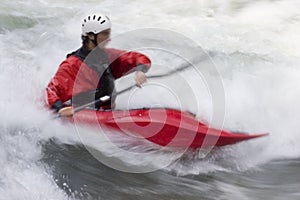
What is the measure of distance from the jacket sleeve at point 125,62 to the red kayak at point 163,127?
1.36ft

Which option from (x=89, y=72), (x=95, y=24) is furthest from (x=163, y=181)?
(x=95, y=24)

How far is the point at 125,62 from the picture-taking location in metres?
4.56

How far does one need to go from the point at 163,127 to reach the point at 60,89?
0.83m

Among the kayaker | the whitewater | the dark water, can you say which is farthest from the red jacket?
the dark water

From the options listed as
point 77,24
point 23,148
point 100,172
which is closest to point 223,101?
point 100,172

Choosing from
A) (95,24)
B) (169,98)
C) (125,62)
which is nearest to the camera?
(95,24)

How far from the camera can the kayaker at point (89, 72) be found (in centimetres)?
415

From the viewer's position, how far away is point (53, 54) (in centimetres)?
647

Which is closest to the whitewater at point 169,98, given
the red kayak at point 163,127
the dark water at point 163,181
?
the dark water at point 163,181

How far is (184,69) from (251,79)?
2.53 feet

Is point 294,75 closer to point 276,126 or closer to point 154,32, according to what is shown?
point 276,126

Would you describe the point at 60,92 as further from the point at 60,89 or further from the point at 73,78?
the point at 73,78

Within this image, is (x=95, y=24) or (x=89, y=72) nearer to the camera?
(x=95, y=24)

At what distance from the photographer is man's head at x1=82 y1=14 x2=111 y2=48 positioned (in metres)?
4.14
